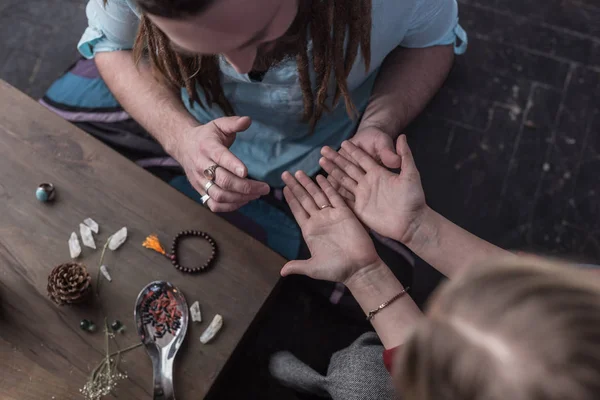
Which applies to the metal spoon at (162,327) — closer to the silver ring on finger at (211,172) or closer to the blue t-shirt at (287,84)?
the silver ring on finger at (211,172)

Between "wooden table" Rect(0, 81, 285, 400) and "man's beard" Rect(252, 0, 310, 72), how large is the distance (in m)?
0.36

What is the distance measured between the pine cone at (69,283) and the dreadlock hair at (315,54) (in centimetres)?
48

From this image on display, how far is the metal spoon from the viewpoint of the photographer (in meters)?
0.97

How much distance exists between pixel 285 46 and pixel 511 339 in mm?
712

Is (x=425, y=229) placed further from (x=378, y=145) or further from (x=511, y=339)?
(x=511, y=339)

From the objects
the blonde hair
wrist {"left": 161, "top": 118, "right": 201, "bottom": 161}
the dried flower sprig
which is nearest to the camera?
the blonde hair

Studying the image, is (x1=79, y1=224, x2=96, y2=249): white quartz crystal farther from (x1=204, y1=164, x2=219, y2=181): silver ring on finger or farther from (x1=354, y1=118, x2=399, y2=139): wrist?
(x1=354, y1=118, x2=399, y2=139): wrist

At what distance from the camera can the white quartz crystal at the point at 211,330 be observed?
3.31 ft

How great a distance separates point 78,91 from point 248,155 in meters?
0.57

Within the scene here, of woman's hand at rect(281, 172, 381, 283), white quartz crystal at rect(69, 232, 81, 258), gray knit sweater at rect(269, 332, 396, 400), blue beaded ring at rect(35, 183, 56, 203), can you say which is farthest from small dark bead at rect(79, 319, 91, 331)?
gray knit sweater at rect(269, 332, 396, 400)

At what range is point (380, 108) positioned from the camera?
127cm

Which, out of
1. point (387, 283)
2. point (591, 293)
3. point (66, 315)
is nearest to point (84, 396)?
point (66, 315)

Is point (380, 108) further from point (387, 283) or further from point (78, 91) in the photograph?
point (78, 91)

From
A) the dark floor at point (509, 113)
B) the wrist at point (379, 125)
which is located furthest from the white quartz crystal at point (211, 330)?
the dark floor at point (509, 113)
